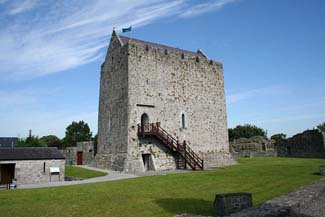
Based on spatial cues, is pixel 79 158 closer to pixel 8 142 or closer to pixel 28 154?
pixel 28 154

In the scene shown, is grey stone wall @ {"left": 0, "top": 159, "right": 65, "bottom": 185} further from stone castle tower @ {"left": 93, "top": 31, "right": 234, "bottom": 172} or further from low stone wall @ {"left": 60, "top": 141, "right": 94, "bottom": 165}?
low stone wall @ {"left": 60, "top": 141, "right": 94, "bottom": 165}

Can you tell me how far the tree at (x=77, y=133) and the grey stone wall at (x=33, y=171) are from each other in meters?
44.6

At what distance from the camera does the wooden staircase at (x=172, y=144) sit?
64.0ft

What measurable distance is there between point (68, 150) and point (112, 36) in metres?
14.3

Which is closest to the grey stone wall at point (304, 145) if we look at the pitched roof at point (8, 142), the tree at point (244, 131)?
the tree at point (244, 131)

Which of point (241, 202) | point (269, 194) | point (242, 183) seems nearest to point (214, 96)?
point (242, 183)

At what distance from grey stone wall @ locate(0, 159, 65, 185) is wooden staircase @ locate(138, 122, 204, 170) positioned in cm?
618

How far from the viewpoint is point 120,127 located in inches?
811

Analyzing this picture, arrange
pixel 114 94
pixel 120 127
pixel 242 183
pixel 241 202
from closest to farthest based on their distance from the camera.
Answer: pixel 241 202
pixel 242 183
pixel 120 127
pixel 114 94

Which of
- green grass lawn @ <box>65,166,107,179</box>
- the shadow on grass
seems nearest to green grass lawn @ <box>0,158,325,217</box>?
the shadow on grass

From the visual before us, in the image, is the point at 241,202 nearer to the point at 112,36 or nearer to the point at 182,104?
the point at 182,104

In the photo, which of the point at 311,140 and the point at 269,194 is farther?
the point at 311,140

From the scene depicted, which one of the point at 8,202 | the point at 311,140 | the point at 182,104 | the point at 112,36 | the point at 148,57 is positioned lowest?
the point at 8,202

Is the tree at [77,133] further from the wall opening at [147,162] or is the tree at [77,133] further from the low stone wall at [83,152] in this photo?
the wall opening at [147,162]
